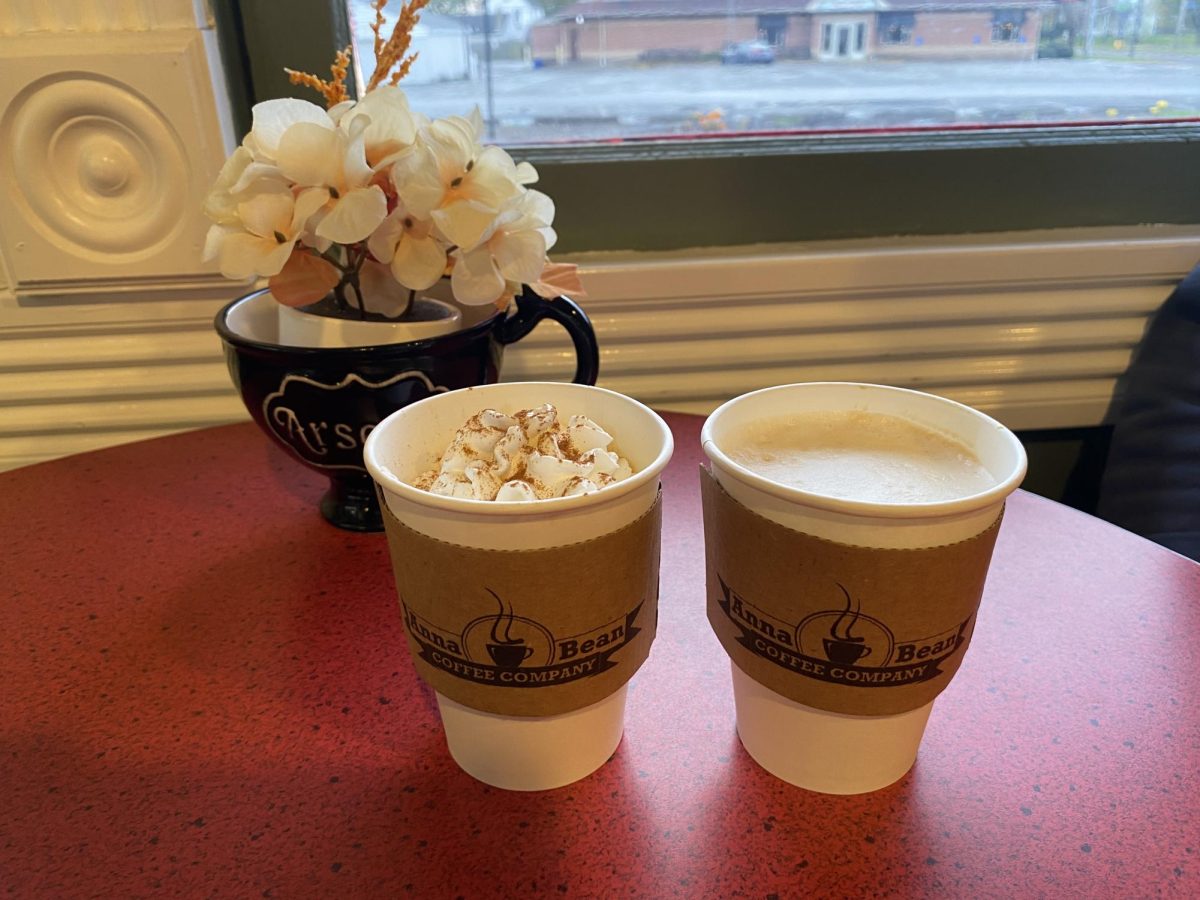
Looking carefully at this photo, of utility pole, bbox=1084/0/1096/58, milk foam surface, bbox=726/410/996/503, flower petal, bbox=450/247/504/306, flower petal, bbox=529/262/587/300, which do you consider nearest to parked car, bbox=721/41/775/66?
utility pole, bbox=1084/0/1096/58

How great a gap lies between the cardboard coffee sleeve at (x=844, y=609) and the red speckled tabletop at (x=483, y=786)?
0.07 metres

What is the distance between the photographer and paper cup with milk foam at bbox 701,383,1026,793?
1.24ft

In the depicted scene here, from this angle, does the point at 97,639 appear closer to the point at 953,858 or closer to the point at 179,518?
the point at 179,518

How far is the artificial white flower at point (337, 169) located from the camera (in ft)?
1.84

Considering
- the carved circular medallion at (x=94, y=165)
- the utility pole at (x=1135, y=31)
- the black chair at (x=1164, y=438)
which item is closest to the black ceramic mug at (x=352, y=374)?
the carved circular medallion at (x=94, y=165)

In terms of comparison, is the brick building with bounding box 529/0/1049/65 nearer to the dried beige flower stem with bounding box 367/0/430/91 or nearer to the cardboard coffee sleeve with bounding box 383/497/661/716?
the dried beige flower stem with bounding box 367/0/430/91

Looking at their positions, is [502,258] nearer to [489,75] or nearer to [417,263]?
[417,263]

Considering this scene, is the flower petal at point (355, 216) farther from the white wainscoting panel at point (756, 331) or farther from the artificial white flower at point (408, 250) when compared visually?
the white wainscoting panel at point (756, 331)

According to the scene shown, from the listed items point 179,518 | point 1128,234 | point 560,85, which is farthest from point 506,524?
point 1128,234

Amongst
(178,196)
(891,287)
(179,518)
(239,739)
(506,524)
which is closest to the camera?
(506,524)

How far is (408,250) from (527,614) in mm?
329

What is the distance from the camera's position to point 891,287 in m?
1.06

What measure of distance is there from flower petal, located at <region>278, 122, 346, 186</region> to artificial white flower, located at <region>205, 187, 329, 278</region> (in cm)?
2

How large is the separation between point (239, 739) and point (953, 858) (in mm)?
382
